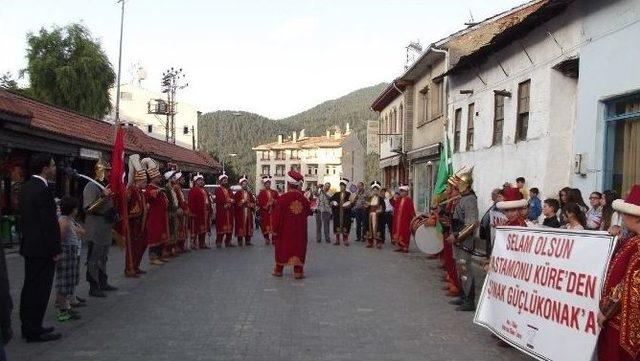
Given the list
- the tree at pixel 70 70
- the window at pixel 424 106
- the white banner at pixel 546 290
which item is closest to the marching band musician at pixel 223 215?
the white banner at pixel 546 290

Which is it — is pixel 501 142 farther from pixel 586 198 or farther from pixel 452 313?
pixel 452 313

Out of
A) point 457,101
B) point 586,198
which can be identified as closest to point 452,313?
point 586,198

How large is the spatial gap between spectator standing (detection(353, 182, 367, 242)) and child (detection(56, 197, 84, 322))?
12.0 m

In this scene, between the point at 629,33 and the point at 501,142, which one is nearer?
the point at 629,33

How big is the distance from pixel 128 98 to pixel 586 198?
6449 cm

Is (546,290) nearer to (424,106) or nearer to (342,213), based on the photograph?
(342,213)

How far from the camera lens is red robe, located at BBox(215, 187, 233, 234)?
54.1 ft

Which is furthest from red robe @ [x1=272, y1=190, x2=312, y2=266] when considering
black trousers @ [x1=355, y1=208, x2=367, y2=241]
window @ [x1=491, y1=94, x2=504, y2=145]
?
black trousers @ [x1=355, y1=208, x2=367, y2=241]

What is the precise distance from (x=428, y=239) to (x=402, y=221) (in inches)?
231

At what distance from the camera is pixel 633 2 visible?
387 inches

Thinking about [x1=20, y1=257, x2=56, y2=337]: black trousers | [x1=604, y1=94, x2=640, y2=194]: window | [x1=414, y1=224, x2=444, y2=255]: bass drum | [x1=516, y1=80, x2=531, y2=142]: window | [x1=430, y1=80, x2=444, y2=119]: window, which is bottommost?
[x1=20, y1=257, x2=56, y2=337]: black trousers

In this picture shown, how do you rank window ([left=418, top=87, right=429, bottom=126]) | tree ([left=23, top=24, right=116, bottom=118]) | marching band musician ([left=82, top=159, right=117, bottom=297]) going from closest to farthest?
marching band musician ([left=82, top=159, right=117, bottom=297]) < window ([left=418, top=87, right=429, bottom=126]) < tree ([left=23, top=24, right=116, bottom=118])

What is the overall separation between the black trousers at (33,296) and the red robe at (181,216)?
7.57m

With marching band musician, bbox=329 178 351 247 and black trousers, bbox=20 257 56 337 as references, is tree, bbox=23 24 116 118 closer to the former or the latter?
marching band musician, bbox=329 178 351 247
